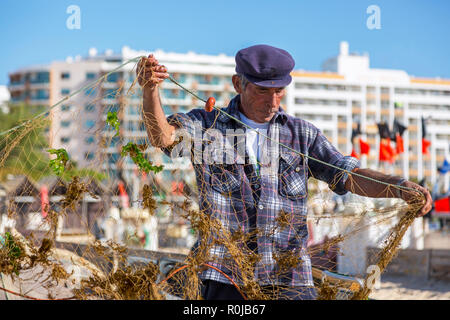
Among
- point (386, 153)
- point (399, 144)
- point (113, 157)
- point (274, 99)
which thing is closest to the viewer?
point (274, 99)

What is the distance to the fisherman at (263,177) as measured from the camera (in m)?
2.61

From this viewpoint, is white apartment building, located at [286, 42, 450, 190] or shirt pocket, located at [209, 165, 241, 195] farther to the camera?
white apartment building, located at [286, 42, 450, 190]

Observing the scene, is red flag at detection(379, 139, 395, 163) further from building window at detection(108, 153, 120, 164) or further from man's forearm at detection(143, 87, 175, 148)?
man's forearm at detection(143, 87, 175, 148)

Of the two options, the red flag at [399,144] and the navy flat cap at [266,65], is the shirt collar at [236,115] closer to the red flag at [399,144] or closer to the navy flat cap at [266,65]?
the navy flat cap at [266,65]

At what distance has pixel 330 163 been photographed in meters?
2.90

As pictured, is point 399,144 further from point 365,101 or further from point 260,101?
point 365,101

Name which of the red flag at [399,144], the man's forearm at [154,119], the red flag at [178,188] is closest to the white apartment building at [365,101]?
the red flag at [399,144]

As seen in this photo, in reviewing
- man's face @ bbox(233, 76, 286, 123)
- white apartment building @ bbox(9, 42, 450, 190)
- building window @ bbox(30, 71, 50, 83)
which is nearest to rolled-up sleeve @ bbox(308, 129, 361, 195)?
man's face @ bbox(233, 76, 286, 123)

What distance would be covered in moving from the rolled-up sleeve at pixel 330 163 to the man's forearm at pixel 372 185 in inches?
1.6

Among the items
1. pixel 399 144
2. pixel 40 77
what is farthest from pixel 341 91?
pixel 399 144

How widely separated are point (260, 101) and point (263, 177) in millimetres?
369

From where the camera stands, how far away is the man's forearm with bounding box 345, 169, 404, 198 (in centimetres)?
280

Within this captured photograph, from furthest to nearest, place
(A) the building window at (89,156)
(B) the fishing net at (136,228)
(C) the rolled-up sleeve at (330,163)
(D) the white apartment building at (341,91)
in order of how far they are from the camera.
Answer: (D) the white apartment building at (341,91) → (A) the building window at (89,156) → (C) the rolled-up sleeve at (330,163) → (B) the fishing net at (136,228)

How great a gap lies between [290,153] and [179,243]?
131 inches
